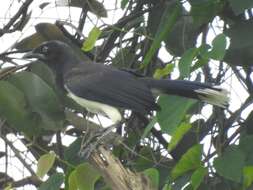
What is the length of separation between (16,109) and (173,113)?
0.80 m

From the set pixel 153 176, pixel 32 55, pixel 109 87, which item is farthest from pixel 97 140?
pixel 32 55

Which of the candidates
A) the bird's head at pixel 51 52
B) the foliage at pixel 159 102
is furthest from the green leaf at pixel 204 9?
the bird's head at pixel 51 52

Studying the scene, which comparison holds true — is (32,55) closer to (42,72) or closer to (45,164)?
(42,72)

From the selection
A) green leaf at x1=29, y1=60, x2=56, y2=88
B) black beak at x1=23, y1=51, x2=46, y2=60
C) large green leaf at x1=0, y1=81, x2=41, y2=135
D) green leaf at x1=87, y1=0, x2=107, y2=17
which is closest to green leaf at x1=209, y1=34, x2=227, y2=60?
large green leaf at x1=0, y1=81, x2=41, y2=135

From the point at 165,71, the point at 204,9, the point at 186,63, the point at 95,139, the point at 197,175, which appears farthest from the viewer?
the point at 95,139

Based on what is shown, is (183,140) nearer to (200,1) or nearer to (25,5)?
(200,1)

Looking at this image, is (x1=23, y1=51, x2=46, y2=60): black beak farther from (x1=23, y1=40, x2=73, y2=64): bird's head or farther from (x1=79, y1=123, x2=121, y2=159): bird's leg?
(x1=79, y1=123, x2=121, y2=159): bird's leg

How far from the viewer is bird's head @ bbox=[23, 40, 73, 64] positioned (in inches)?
171

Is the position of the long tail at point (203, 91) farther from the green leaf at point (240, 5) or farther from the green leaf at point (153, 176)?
the green leaf at point (153, 176)

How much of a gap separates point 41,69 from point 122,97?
45 cm

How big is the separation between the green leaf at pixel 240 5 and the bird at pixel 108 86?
458mm

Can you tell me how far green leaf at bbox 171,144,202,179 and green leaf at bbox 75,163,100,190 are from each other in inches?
13.4

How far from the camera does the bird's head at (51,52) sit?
4352 millimetres

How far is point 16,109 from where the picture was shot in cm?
354
